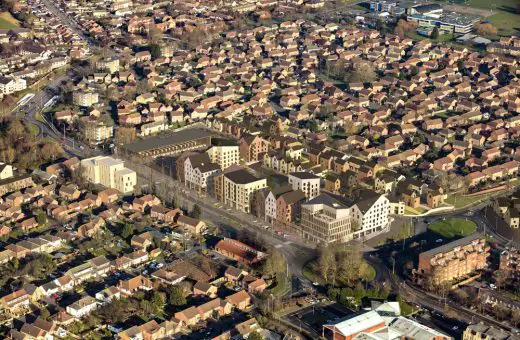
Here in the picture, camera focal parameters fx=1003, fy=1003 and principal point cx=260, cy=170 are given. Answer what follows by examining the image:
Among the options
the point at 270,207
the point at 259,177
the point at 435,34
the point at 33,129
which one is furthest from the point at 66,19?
the point at 270,207

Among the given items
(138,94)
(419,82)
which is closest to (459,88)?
(419,82)

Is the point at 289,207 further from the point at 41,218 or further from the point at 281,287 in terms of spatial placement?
the point at 41,218

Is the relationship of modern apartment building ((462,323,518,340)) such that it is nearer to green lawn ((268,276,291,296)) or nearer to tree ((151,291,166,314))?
green lawn ((268,276,291,296))

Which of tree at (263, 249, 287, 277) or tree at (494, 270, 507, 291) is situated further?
tree at (263, 249, 287, 277)

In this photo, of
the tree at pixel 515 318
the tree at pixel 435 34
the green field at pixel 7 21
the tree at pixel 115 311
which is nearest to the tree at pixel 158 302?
the tree at pixel 115 311

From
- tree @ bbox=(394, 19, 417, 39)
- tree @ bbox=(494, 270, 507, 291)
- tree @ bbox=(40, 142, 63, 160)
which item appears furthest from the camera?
tree @ bbox=(394, 19, 417, 39)

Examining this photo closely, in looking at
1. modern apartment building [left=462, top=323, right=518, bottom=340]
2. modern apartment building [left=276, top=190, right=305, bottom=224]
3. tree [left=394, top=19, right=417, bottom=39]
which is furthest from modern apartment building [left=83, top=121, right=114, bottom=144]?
tree [left=394, top=19, right=417, bottom=39]
